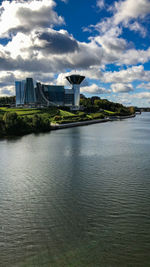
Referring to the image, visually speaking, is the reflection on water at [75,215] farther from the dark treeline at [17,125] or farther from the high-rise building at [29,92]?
the high-rise building at [29,92]

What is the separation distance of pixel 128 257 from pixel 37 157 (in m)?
28.0

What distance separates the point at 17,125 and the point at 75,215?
2284 inches

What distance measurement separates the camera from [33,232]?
1492 cm

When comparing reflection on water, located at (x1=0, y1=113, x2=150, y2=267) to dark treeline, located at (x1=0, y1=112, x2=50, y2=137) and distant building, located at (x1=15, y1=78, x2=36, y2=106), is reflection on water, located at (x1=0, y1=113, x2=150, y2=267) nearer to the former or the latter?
dark treeline, located at (x1=0, y1=112, x2=50, y2=137)

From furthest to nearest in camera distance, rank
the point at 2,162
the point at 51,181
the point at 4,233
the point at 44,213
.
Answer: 1. the point at 2,162
2. the point at 51,181
3. the point at 44,213
4. the point at 4,233

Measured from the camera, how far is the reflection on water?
41.6 ft

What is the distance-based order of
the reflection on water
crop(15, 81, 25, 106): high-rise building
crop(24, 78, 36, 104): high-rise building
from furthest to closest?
crop(15, 81, 25, 106): high-rise building, crop(24, 78, 36, 104): high-rise building, the reflection on water

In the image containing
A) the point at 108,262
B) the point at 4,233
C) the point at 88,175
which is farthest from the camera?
the point at 88,175

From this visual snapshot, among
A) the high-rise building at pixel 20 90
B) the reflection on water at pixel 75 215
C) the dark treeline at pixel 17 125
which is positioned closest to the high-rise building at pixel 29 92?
the high-rise building at pixel 20 90

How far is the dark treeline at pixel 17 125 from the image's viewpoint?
69.1 meters

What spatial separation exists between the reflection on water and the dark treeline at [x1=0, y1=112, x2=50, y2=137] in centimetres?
3890

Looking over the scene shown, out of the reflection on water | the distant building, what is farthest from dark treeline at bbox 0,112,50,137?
the distant building

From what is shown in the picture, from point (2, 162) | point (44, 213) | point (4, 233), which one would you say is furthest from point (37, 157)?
Answer: point (4, 233)

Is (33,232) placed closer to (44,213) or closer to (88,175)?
(44,213)
